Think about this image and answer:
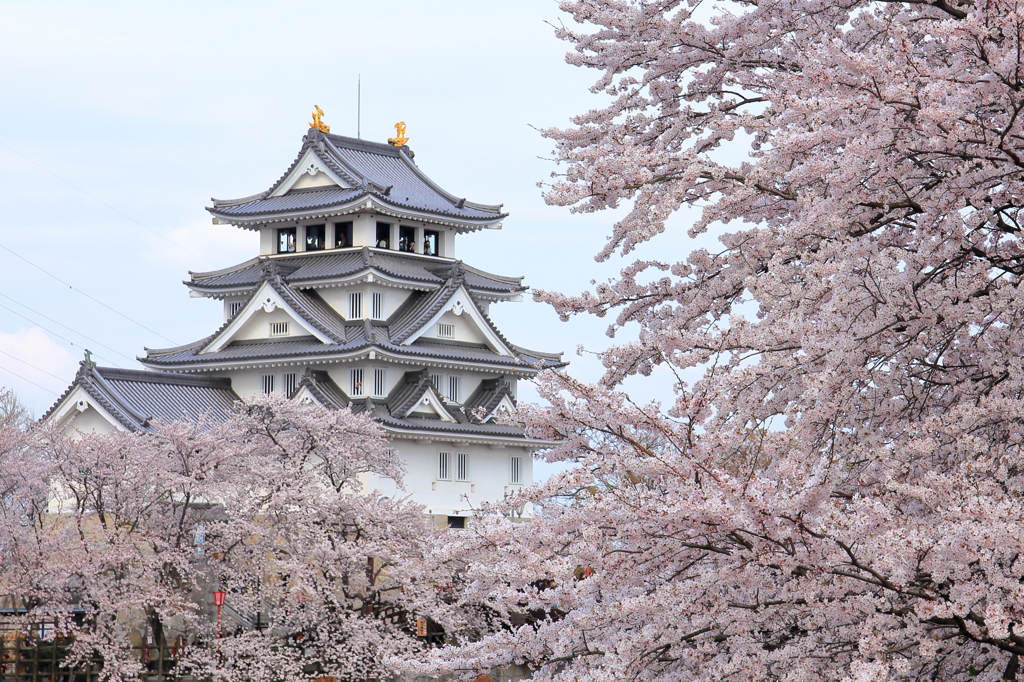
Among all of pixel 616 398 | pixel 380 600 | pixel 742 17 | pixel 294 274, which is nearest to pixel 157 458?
pixel 380 600

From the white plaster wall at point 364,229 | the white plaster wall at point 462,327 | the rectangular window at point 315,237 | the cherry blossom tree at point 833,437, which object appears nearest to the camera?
the cherry blossom tree at point 833,437

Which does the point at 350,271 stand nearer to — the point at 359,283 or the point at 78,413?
the point at 359,283

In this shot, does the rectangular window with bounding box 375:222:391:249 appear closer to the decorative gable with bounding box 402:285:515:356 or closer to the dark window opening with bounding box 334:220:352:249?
the dark window opening with bounding box 334:220:352:249

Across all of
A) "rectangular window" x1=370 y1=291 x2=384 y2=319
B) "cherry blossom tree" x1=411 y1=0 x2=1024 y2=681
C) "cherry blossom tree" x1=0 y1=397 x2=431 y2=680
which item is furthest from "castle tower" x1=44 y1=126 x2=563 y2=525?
"cherry blossom tree" x1=411 y1=0 x2=1024 y2=681

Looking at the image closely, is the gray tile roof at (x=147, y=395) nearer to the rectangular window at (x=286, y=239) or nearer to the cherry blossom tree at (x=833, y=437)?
the rectangular window at (x=286, y=239)

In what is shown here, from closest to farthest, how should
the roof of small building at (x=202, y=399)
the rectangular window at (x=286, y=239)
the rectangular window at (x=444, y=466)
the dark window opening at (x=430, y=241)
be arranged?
1. the roof of small building at (x=202, y=399)
2. the rectangular window at (x=444, y=466)
3. the rectangular window at (x=286, y=239)
4. the dark window opening at (x=430, y=241)

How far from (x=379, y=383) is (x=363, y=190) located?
5718mm

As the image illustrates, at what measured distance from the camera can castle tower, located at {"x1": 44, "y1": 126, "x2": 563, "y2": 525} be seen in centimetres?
3541

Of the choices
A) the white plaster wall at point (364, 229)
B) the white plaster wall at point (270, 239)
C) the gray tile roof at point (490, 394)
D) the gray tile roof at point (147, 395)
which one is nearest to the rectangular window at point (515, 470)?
the gray tile roof at point (490, 394)

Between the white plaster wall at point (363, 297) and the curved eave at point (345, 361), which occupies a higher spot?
the white plaster wall at point (363, 297)

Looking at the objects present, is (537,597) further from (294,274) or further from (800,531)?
(294,274)

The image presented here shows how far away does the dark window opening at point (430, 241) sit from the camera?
3956cm

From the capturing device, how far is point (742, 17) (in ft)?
27.7

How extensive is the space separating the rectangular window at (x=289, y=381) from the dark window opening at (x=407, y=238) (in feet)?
17.3
